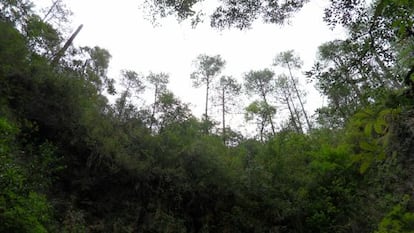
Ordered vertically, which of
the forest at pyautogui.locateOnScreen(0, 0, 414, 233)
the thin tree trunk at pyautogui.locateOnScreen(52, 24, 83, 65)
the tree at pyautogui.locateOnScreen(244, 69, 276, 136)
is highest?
the tree at pyautogui.locateOnScreen(244, 69, 276, 136)

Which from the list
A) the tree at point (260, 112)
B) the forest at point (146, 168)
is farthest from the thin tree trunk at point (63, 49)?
the tree at point (260, 112)

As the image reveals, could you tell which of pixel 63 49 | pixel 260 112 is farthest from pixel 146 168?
pixel 260 112

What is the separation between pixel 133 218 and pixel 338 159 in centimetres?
681

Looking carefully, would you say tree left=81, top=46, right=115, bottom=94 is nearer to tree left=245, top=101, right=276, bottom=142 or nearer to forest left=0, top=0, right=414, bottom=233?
forest left=0, top=0, right=414, bottom=233

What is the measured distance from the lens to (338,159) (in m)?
9.40

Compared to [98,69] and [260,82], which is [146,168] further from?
[260,82]

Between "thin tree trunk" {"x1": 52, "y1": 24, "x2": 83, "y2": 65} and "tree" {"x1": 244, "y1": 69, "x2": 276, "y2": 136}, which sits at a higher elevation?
"tree" {"x1": 244, "y1": 69, "x2": 276, "y2": 136}

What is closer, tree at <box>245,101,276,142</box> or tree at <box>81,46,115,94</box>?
tree at <box>81,46,115,94</box>

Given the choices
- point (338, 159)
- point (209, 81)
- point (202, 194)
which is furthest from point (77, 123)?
point (209, 81)

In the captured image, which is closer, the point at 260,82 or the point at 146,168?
the point at 146,168

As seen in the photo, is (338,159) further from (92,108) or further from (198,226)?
(92,108)

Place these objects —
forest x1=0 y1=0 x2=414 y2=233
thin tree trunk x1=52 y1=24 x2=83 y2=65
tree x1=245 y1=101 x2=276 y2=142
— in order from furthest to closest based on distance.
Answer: tree x1=245 y1=101 x2=276 y2=142
thin tree trunk x1=52 y1=24 x2=83 y2=65
forest x1=0 y1=0 x2=414 y2=233

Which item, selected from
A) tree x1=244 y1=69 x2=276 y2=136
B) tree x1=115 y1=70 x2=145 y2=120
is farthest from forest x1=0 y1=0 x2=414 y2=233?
tree x1=244 y1=69 x2=276 y2=136

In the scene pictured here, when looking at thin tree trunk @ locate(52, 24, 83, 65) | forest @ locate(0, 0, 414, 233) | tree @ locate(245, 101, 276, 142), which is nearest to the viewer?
forest @ locate(0, 0, 414, 233)
